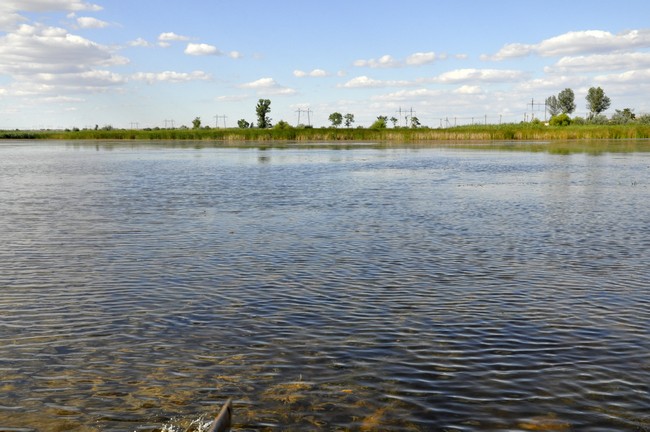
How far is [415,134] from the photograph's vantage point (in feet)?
401

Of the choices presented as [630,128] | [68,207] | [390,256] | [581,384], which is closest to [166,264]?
[390,256]

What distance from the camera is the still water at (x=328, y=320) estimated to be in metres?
7.14

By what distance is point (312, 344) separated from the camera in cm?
917

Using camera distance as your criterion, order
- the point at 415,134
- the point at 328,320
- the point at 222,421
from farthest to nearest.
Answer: the point at 415,134 → the point at 328,320 → the point at 222,421

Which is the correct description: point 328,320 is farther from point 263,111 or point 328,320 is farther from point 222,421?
point 263,111

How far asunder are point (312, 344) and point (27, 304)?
559 cm

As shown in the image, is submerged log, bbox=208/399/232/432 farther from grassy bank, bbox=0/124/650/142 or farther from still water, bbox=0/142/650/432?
grassy bank, bbox=0/124/650/142

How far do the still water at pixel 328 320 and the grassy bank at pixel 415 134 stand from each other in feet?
312

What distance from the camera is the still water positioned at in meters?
7.14

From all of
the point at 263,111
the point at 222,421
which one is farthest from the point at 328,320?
the point at 263,111

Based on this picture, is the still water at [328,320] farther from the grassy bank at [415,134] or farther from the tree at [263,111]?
the tree at [263,111]

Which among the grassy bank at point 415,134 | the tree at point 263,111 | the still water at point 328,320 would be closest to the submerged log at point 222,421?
the still water at point 328,320

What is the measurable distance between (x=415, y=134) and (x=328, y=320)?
376 feet

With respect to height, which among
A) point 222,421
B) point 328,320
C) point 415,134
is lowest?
point 328,320
